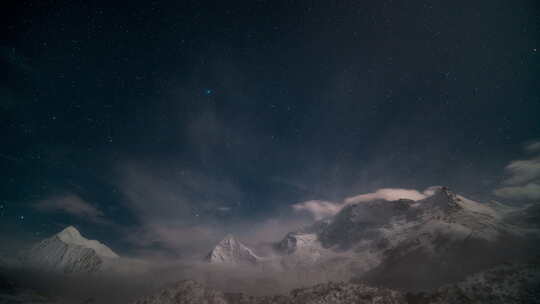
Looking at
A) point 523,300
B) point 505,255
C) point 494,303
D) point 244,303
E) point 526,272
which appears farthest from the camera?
point 244,303

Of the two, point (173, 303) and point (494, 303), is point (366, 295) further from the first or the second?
point (173, 303)

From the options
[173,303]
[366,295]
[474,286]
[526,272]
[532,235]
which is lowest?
[173,303]

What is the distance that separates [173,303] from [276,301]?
104m

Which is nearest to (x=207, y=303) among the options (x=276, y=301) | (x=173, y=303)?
(x=173, y=303)

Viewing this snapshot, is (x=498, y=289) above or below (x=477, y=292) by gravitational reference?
above

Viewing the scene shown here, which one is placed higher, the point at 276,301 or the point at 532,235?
the point at 532,235

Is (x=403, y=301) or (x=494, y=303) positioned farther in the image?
(x=403, y=301)

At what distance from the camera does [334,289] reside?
508 feet

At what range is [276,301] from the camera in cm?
18200

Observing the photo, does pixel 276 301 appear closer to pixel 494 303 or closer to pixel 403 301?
pixel 403 301

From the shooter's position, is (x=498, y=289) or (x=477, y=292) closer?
(x=498, y=289)

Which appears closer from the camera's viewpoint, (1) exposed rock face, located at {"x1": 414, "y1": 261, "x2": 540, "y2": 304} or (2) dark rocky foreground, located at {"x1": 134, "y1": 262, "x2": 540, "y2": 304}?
(1) exposed rock face, located at {"x1": 414, "y1": 261, "x2": 540, "y2": 304}

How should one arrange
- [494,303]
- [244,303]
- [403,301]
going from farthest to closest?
1. [244,303]
2. [403,301]
3. [494,303]

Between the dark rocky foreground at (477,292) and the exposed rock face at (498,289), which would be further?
the dark rocky foreground at (477,292)
